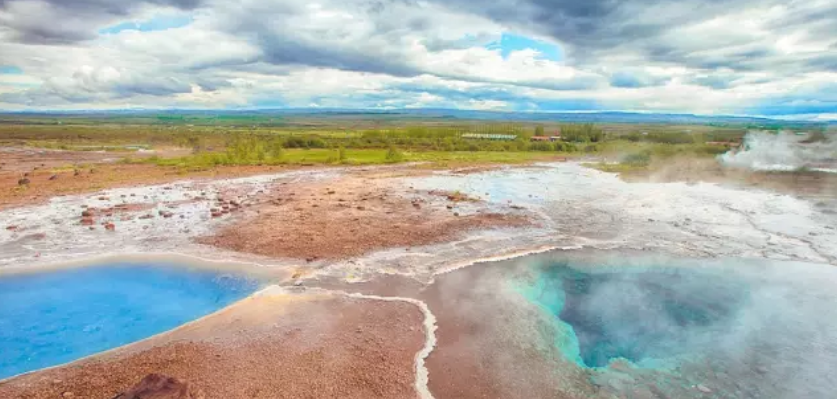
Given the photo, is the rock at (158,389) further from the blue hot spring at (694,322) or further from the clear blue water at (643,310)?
the clear blue water at (643,310)

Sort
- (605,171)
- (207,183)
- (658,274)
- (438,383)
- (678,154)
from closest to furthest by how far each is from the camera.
Result: (438,383)
(658,274)
(207,183)
(605,171)
(678,154)

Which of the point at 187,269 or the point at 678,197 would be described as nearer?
the point at 187,269

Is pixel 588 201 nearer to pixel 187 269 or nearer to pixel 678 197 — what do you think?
pixel 678 197

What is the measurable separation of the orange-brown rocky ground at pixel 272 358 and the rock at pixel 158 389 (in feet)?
1.93

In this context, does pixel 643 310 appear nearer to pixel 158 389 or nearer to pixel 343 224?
pixel 158 389

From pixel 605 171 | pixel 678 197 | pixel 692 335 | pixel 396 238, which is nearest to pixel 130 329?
pixel 396 238

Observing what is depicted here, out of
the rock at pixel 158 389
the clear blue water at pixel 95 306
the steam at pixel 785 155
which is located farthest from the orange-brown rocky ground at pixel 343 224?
the steam at pixel 785 155

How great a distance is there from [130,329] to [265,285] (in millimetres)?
3076

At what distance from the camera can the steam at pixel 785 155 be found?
114 ft

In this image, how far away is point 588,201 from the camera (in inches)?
931

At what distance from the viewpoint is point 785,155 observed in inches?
1582

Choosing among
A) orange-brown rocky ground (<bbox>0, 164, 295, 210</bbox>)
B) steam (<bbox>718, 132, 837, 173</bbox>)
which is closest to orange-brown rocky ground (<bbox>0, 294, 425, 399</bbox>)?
orange-brown rocky ground (<bbox>0, 164, 295, 210</bbox>)

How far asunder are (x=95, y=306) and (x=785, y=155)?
50.0 m

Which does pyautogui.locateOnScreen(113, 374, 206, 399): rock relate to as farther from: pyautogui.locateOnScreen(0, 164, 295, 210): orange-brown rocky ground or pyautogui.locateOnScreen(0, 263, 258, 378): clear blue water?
pyautogui.locateOnScreen(0, 164, 295, 210): orange-brown rocky ground
